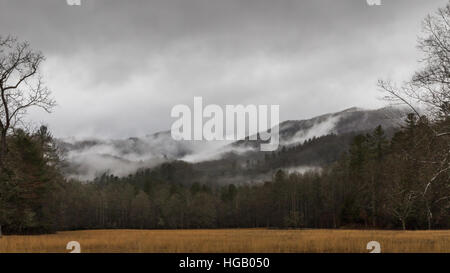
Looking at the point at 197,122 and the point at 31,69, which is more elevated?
the point at 31,69

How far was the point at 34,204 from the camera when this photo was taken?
5547cm

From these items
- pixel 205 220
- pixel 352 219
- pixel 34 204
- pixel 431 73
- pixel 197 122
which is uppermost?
pixel 431 73

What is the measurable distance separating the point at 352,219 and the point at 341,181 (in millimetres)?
17843

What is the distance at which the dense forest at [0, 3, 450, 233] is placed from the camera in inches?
733

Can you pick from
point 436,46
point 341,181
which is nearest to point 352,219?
point 341,181

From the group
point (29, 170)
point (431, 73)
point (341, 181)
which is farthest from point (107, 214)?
point (431, 73)

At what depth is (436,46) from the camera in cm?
1867

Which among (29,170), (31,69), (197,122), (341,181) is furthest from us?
(341,181)

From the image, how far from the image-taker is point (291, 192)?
116 metres

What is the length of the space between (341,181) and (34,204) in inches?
2656

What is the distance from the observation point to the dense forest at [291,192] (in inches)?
733
